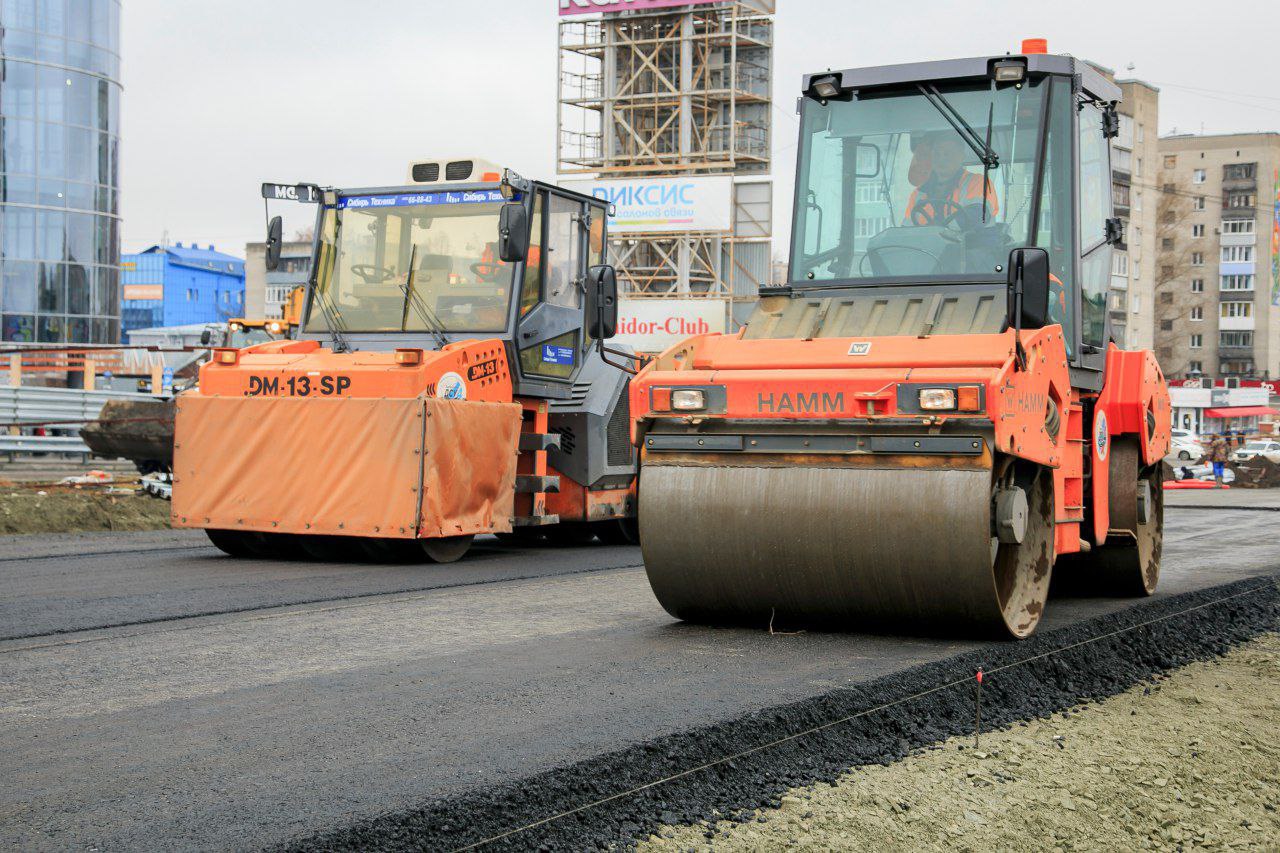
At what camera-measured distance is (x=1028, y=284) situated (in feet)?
24.4

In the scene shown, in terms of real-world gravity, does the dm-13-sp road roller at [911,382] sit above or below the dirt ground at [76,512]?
above

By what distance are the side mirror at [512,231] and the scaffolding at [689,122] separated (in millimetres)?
43990

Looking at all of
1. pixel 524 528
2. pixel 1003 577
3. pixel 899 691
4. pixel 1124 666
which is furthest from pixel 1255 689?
pixel 524 528

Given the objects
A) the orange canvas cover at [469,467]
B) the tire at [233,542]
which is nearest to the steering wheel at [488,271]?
the orange canvas cover at [469,467]

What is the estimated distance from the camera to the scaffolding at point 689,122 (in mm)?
57062

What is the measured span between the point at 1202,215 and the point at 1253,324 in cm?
790

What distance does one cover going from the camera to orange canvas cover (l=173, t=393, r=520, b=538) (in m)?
11.5

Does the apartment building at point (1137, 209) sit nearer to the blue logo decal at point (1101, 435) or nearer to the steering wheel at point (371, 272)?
the steering wheel at point (371, 272)

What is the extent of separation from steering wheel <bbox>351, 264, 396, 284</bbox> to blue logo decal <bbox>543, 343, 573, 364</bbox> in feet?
4.77

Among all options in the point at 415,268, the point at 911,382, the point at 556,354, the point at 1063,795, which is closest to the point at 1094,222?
the point at 911,382

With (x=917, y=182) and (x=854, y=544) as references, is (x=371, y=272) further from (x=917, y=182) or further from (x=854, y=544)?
(x=854, y=544)

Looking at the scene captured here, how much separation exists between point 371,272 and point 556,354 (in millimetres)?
1729

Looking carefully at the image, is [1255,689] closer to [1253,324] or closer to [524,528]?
[524,528]

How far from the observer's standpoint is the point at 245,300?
11556 cm
